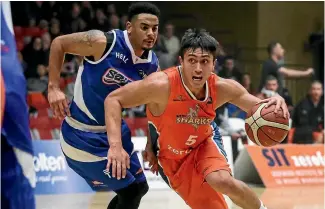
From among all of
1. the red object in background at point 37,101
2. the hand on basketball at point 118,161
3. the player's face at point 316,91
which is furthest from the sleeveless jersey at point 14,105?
Result: the player's face at point 316,91

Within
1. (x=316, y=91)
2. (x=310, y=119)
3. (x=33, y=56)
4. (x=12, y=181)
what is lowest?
(x=310, y=119)

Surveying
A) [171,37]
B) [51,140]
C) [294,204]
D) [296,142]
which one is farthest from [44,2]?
[294,204]

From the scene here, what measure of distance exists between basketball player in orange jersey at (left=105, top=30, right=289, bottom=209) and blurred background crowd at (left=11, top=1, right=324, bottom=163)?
588 centimetres

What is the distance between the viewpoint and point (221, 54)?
13.6 meters

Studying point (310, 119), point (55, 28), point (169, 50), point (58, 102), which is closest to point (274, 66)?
point (310, 119)

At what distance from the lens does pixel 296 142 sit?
37.0ft

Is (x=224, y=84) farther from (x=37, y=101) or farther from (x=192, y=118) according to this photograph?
(x=37, y=101)

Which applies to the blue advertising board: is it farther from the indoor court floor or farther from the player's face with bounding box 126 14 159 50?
the player's face with bounding box 126 14 159 50

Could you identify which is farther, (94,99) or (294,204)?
(294,204)

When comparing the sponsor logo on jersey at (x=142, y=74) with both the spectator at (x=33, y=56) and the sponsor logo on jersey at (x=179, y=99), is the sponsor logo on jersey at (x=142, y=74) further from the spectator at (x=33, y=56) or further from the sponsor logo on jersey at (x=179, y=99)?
the spectator at (x=33, y=56)

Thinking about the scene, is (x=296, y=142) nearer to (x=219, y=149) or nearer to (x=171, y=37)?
(x=171, y=37)

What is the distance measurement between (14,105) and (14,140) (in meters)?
0.15

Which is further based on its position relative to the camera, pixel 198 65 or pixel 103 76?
pixel 103 76

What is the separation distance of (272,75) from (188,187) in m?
7.43
